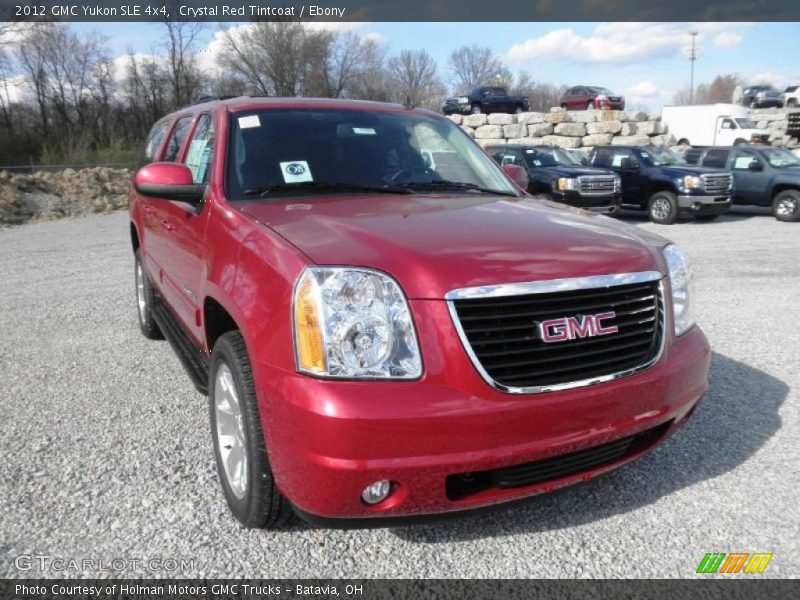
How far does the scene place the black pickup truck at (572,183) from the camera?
13.4m

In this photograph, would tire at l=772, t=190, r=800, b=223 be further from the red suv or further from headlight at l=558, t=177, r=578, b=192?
the red suv

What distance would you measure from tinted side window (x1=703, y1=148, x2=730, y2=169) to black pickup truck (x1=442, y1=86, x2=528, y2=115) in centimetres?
1672

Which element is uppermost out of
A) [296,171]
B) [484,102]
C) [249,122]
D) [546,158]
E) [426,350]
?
[484,102]

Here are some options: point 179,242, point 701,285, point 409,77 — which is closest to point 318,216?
point 179,242

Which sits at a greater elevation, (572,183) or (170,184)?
(170,184)

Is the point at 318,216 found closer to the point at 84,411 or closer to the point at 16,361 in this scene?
the point at 84,411

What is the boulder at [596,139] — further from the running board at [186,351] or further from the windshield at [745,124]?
the running board at [186,351]

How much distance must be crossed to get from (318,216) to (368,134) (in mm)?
1136

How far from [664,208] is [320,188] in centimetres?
1341

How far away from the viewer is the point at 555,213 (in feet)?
10.2

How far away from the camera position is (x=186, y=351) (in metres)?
3.79

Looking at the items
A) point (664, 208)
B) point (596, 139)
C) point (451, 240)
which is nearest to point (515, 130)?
point (596, 139)

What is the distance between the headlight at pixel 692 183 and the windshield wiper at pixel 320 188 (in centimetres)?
1289

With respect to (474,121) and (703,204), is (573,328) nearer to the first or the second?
(703,204)
